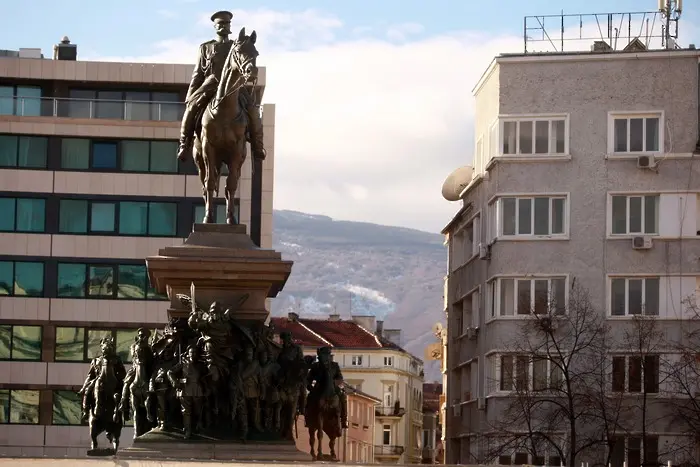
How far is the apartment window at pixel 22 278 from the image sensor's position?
8850 cm

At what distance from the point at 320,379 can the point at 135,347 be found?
11.7ft

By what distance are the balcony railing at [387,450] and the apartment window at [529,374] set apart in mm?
93978

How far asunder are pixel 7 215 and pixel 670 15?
29.0m

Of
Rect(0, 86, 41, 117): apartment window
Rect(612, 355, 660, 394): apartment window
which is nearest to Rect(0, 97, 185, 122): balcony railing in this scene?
Rect(0, 86, 41, 117): apartment window

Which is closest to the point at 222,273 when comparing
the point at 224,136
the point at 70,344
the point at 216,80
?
the point at 224,136

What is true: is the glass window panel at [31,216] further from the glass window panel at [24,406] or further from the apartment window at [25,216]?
the glass window panel at [24,406]

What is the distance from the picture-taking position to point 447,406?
93.2m

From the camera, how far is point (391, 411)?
6905 inches

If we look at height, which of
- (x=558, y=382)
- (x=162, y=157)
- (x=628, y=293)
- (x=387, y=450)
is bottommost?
(x=387, y=450)

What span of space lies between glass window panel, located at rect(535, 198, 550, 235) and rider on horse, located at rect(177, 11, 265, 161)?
39.3m

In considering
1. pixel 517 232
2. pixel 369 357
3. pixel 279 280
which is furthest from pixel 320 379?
pixel 369 357

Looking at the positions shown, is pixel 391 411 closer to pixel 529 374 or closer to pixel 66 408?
pixel 66 408

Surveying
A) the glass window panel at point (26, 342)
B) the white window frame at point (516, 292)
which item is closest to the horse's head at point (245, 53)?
the white window frame at point (516, 292)

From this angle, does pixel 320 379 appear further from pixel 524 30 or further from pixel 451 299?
pixel 451 299
